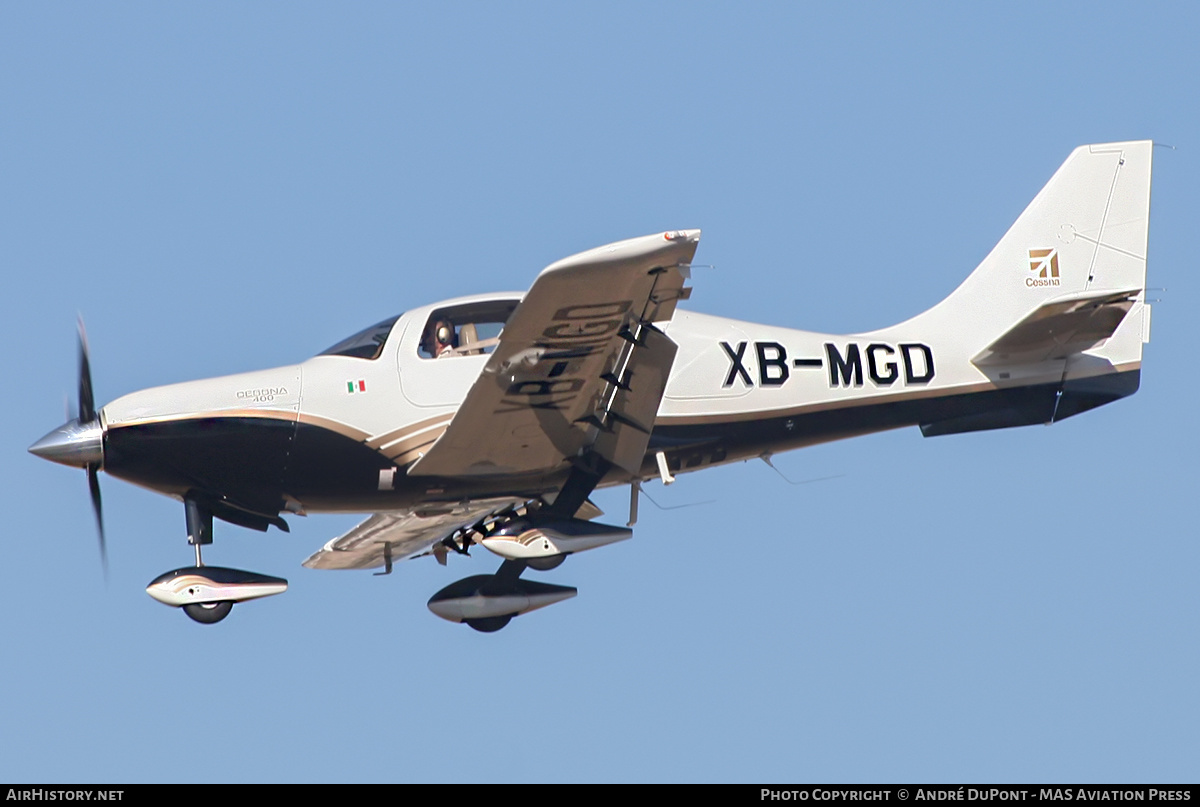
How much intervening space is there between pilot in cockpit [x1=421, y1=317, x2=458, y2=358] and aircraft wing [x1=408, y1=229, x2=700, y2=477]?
0.85 metres

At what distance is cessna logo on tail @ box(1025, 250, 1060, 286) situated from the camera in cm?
1628

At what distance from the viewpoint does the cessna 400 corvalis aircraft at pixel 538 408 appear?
13.4m

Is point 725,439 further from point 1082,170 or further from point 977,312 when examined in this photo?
point 1082,170

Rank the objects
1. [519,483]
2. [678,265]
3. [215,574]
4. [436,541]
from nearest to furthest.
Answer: [678,265] → [215,574] → [519,483] → [436,541]

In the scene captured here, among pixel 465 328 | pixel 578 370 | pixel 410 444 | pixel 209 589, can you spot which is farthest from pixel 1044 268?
pixel 209 589

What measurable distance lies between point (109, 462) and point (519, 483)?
3.60m

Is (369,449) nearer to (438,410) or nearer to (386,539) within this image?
(438,410)

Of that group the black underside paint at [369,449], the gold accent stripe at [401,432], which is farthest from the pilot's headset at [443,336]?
the black underside paint at [369,449]

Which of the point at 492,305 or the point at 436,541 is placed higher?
the point at 492,305

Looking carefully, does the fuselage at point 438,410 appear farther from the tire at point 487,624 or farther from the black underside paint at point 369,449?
the tire at point 487,624

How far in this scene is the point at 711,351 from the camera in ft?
48.3

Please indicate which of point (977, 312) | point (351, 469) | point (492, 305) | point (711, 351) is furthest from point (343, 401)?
point (977, 312)

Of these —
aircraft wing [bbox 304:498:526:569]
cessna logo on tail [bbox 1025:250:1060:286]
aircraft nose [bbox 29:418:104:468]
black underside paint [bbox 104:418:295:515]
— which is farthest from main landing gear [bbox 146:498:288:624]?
cessna logo on tail [bbox 1025:250:1060:286]

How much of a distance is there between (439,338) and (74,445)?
10.7 ft
